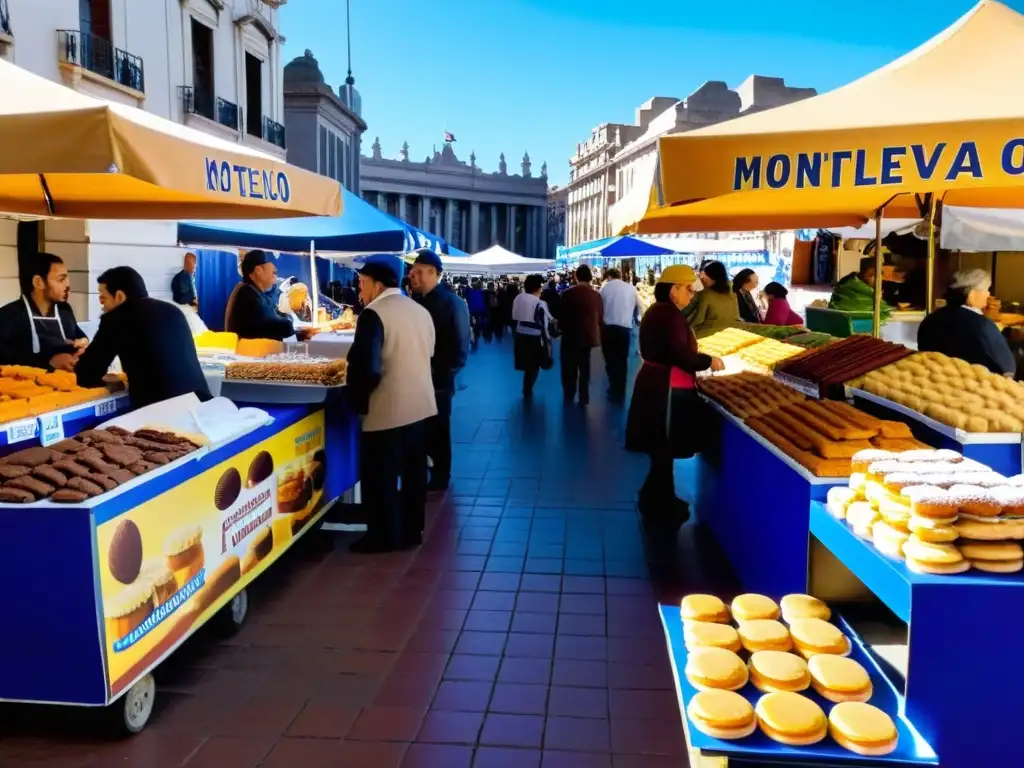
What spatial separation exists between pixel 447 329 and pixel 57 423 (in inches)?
120

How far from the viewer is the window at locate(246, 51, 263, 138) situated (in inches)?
834

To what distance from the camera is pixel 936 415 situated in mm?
3854

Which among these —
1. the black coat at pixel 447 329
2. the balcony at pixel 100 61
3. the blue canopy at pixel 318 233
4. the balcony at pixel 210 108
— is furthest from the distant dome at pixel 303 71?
the black coat at pixel 447 329

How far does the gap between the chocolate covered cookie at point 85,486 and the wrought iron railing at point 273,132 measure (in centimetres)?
1998

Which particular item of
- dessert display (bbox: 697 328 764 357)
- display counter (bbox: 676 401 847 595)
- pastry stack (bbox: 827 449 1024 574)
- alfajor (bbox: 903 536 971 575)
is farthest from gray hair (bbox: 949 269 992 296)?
alfajor (bbox: 903 536 971 575)

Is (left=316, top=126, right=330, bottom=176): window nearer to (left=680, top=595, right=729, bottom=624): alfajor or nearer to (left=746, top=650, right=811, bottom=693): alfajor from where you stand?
(left=680, top=595, right=729, bottom=624): alfajor

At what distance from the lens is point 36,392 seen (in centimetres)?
441

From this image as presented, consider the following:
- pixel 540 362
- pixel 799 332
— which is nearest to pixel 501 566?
pixel 799 332

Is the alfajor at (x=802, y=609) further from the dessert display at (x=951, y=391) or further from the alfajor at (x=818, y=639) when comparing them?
the dessert display at (x=951, y=391)

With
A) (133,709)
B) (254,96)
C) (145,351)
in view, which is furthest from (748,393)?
(254,96)

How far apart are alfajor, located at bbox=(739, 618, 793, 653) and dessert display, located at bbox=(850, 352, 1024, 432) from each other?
158 cm

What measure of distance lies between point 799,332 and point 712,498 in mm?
3100

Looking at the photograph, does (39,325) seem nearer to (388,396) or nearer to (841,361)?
(388,396)

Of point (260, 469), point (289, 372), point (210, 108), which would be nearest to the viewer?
point (260, 469)
